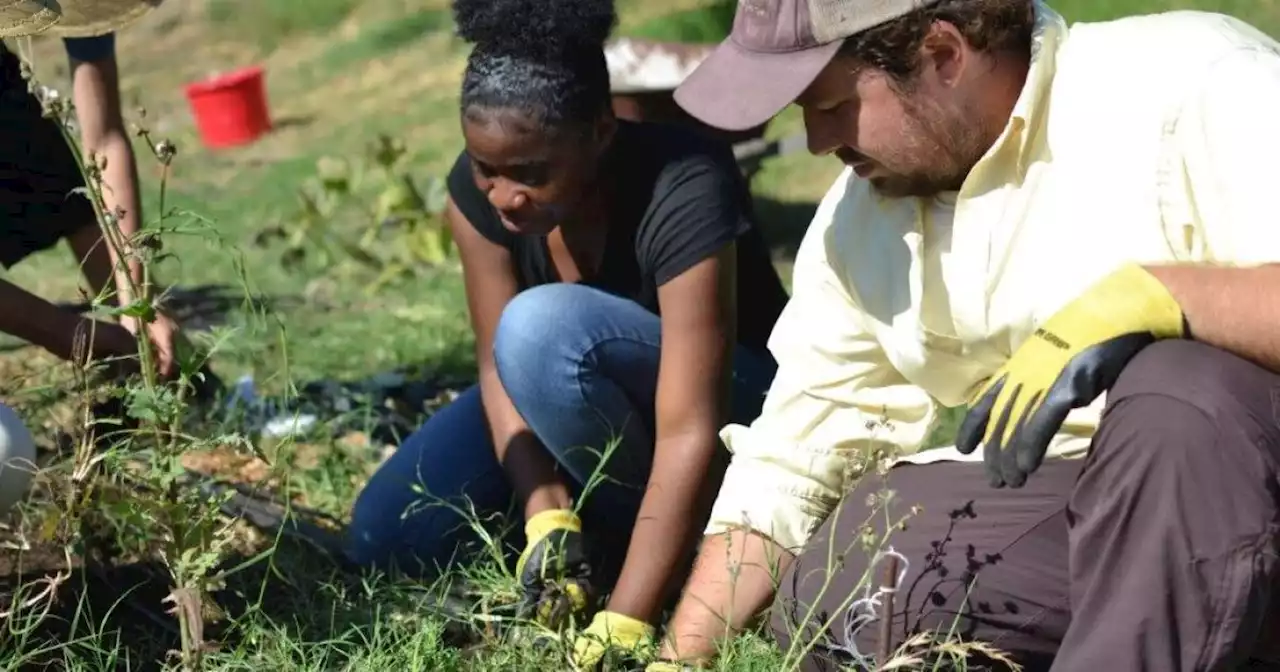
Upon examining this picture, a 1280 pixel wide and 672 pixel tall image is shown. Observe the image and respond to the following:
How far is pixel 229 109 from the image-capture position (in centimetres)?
870

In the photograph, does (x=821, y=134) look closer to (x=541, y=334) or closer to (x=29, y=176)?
(x=541, y=334)

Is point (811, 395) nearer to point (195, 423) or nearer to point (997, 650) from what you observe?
point (997, 650)

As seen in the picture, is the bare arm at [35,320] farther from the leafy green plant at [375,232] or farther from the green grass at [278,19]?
the green grass at [278,19]

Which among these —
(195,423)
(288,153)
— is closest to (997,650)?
(195,423)

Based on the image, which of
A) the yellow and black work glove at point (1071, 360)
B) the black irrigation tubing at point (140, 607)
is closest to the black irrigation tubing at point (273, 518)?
the black irrigation tubing at point (140, 607)

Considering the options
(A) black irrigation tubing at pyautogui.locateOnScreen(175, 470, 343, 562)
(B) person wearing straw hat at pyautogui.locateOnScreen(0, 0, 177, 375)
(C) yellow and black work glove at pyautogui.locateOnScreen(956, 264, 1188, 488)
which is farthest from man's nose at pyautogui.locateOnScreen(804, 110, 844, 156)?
(B) person wearing straw hat at pyautogui.locateOnScreen(0, 0, 177, 375)

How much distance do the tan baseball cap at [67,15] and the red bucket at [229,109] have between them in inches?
242

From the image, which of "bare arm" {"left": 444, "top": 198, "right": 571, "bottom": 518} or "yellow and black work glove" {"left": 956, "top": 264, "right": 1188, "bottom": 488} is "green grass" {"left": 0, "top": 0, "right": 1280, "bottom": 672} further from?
"yellow and black work glove" {"left": 956, "top": 264, "right": 1188, "bottom": 488}

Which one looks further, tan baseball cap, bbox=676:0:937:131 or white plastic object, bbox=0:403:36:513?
white plastic object, bbox=0:403:36:513

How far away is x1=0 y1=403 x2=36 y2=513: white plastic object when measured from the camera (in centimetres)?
251

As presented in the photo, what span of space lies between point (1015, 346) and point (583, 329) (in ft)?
2.70

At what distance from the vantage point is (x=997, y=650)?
2.06m

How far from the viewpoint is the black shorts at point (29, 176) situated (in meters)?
3.26

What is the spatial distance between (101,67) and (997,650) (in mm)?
2290
